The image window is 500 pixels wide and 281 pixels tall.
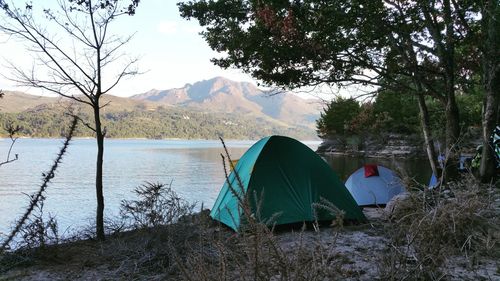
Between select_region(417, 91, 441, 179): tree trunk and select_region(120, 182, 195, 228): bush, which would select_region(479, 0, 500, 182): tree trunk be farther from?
select_region(120, 182, 195, 228): bush

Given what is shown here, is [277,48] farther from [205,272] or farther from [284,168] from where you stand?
[205,272]

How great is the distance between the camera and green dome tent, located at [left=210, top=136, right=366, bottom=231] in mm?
8047

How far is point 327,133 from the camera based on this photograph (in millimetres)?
69125

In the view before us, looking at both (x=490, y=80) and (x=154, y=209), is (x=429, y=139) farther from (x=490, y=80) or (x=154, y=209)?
(x=154, y=209)

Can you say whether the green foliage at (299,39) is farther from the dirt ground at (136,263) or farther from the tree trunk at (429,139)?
the dirt ground at (136,263)

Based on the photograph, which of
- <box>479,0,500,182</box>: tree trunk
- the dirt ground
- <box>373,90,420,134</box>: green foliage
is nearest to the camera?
the dirt ground

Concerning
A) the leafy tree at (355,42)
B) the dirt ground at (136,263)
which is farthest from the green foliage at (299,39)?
the dirt ground at (136,263)

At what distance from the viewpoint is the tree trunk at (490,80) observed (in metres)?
8.25

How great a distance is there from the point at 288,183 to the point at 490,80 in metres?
4.74

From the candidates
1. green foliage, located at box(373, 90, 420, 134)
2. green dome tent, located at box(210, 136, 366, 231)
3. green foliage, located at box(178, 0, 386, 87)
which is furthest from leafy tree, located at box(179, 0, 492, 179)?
green foliage, located at box(373, 90, 420, 134)

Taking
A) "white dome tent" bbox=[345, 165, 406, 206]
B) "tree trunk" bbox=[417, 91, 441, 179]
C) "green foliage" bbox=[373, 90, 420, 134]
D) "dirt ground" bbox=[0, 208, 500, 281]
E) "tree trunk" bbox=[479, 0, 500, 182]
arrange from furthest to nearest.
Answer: "green foliage" bbox=[373, 90, 420, 134] < "white dome tent" bbox=[345, 165, 406, 206] < "tree trunk" bbox=[417, 91, 441, 179] < "tree trunk" bbox=[479, 0, 500, 182] < "dirt ground" bbox=[0, 208, 500, 281]

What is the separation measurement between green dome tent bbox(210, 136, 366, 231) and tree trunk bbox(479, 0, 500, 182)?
3261 mm

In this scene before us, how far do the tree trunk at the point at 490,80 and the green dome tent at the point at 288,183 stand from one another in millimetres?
3261

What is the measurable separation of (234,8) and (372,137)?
53.3m
